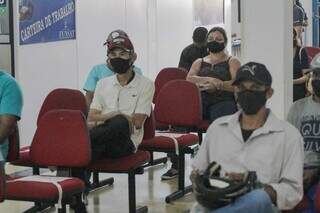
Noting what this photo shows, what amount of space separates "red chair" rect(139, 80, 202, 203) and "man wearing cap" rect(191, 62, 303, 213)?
1.99 metres

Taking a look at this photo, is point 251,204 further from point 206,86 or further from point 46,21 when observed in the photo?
point 46,21

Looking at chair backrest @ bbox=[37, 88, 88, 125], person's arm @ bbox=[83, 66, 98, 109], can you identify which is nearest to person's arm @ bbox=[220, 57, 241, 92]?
person's arm @ bbox=[83, 66, 98, 109]

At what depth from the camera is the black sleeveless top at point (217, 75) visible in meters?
5.91

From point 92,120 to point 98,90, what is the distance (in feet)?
0.92

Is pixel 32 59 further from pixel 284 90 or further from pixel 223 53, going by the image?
pixel 284 90

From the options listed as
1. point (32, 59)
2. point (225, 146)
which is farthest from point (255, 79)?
point (32, 59)

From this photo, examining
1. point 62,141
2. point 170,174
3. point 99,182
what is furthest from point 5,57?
point 62,141

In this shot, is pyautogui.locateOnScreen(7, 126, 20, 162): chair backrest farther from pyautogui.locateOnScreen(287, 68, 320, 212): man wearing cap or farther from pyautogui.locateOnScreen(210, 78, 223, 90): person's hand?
pyautogui.locateOnScreen(210, 78, 223, 90): person's hand

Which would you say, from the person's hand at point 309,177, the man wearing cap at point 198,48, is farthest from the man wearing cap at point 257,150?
the man wearing cap at point 198,48

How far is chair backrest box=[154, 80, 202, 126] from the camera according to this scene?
5.80 meters

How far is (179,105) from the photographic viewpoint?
5.89 m

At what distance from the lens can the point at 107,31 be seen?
8883 mm

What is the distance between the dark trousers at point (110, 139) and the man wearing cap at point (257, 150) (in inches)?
54.6

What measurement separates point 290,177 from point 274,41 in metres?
1.82
